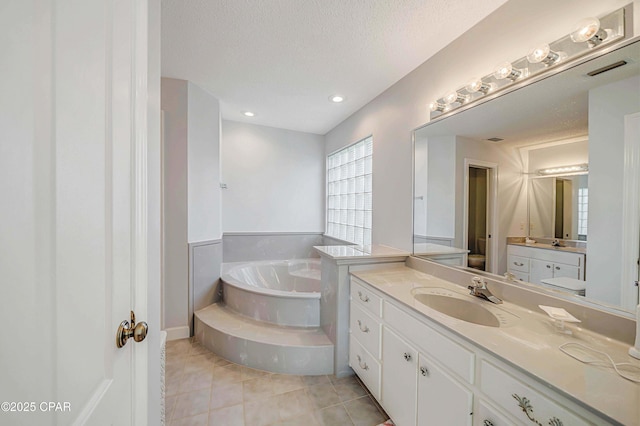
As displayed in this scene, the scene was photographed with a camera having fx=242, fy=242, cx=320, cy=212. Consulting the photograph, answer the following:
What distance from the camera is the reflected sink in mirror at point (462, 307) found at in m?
1.18

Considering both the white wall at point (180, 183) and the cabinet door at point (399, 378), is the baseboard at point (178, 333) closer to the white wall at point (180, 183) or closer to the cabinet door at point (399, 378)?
the white wall at point (180, 183)

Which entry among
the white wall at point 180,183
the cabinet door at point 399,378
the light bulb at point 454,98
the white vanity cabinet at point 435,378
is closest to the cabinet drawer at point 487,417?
the white vanity cabinet at point 435,378

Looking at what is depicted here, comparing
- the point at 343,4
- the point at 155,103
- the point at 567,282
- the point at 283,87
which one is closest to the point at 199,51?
the point at 283,87

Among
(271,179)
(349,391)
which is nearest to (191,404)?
(349,391)

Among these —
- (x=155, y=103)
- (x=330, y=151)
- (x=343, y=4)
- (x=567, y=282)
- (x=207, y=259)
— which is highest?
(x=343, y=4)

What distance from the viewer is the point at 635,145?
3.02ft

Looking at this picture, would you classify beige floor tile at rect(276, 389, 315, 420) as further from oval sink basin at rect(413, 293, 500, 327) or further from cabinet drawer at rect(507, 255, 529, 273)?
cabinet drawer at rect(507, 255, 529, 273)

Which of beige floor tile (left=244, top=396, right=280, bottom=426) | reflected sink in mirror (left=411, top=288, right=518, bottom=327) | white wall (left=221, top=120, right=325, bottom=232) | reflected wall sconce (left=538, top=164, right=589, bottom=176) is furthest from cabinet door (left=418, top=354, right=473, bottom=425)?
white wall (left=221, top=120, right=325, bottom=232)

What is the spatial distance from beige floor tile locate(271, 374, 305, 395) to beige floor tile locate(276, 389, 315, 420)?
0.14 ft

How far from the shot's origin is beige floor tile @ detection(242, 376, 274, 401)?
170cm

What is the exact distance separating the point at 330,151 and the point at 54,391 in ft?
11.9

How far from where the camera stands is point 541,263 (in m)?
1.22

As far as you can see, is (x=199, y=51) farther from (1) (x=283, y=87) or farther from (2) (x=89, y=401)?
(2) (x=89, y=401)

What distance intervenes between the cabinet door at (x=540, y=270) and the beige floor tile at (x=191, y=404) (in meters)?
2.09
